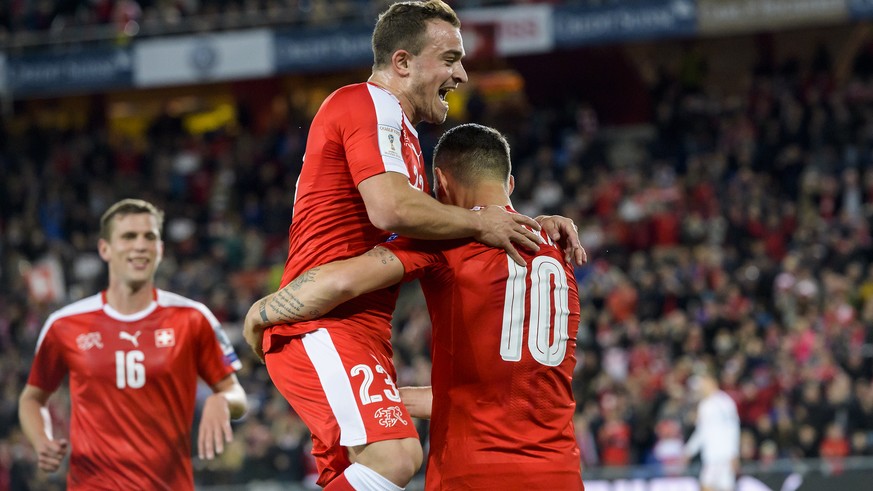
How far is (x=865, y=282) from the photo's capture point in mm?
15469

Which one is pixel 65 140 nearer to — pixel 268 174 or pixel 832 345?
pixel 268 174

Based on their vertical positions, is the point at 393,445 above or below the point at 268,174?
below

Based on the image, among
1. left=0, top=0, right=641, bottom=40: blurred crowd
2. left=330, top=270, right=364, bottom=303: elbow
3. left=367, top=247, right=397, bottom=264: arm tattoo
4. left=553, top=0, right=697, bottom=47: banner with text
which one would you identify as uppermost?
left=0, top=0, right=641, bottom=40: blurred crowd

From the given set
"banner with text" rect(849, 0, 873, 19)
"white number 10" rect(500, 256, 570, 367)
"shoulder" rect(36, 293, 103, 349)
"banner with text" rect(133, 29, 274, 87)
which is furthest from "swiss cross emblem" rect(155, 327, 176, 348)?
"banner with text" rect(133, 29, 274, 87)

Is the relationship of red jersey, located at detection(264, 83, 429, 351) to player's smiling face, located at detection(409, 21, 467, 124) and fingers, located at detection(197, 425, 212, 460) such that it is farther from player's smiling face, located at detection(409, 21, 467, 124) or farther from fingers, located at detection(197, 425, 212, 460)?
fingers, located at detection(197, 425, 212, 460)

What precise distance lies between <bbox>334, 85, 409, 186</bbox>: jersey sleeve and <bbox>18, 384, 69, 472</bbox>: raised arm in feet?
8.02

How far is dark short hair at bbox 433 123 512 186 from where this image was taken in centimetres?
452

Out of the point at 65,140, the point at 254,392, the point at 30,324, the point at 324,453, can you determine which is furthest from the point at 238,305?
the point at 324,453

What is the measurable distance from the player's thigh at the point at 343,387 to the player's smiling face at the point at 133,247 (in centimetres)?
211

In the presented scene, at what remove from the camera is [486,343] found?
14.2ft

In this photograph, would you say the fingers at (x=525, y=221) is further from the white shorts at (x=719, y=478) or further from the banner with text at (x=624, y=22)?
Answer: the banner with text at (x=624, y=22)

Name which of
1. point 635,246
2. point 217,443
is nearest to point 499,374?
point 217,443

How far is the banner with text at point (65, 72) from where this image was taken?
73.3ft

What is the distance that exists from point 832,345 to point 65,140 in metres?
17.1
